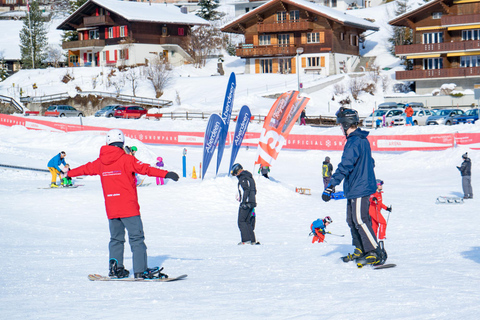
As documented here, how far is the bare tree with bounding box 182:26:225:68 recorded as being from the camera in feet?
223

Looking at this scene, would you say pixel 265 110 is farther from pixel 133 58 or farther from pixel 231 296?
pixel 231 296

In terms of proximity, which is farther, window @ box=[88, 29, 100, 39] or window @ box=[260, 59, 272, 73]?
window @ box=[88, 29, 100, 39]

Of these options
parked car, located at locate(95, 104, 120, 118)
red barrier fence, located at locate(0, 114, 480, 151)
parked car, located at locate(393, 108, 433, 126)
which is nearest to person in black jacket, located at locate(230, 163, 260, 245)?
red barrier fence, located at locate(0, 114, 480, 151)

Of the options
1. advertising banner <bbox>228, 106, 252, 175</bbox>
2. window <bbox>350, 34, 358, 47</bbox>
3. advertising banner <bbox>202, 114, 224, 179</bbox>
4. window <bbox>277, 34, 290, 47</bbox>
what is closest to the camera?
advertising banner <bbox>202, 114, 224, 179</bbox>

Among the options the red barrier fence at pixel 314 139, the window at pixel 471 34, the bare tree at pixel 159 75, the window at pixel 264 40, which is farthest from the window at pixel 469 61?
the red barrier fence at pixel 314 139

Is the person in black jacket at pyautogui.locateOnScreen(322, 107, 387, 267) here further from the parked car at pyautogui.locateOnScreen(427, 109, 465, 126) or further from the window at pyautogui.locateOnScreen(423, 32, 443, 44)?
the window at pyautogui.locateOnScreen(423, 32, 443, 44)

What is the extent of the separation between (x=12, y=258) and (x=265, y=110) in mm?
36894

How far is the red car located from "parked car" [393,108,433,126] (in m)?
20.3

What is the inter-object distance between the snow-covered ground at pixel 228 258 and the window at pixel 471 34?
3432 centimetres

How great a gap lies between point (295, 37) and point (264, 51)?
3433 mm

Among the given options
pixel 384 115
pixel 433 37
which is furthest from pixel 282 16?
pixel 384 115

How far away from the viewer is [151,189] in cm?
1881

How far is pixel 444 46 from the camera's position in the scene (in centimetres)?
5266

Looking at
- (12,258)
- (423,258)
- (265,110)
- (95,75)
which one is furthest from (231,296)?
(95,75)
